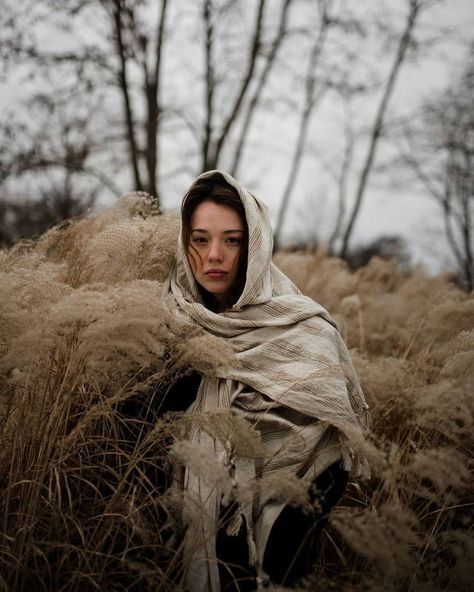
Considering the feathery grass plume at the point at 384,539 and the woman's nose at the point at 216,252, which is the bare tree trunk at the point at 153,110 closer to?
the woman's nose at the point at 216,252

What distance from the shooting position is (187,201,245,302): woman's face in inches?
78.7

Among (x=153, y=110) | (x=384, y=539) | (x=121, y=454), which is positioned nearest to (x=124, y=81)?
(x=153, y=110)

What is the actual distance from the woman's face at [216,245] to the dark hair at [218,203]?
0.02 metres

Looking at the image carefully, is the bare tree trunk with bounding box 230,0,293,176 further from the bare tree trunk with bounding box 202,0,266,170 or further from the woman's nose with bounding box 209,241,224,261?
the woman's nose with bounding box 209,241,224,261

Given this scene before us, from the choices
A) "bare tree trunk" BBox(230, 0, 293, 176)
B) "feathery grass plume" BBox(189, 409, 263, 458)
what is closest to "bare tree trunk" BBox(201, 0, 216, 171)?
"bare tree trunk" BBox(230, 0, 293, 176)

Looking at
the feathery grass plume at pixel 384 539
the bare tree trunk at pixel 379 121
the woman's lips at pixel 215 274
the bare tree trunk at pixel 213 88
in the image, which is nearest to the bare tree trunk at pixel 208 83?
the bare tree trunk at pixel 213 88

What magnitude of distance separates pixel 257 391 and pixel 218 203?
869mm

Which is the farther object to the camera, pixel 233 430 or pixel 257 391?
pixel 257 391

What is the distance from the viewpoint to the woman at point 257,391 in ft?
4.84

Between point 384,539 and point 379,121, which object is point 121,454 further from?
point 379,121

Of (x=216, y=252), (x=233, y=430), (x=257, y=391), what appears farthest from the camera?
(x=216, y=252)

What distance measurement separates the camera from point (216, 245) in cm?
200

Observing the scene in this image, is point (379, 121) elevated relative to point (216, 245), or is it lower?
elevated

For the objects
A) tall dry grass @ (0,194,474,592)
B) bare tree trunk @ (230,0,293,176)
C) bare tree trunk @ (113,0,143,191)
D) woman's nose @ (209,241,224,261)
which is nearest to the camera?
tall dry grass @ (0,194,474,592)
